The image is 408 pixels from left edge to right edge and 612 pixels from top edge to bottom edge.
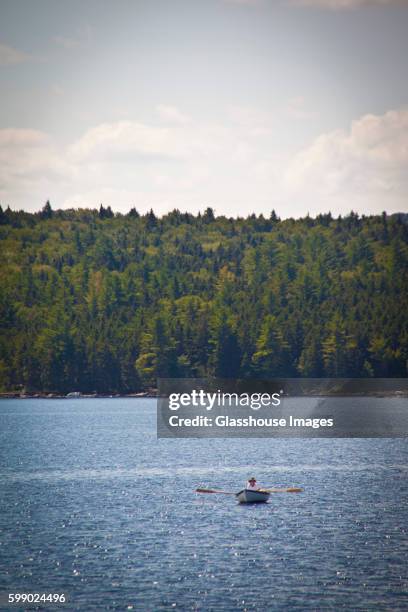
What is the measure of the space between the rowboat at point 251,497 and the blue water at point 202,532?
77 cm

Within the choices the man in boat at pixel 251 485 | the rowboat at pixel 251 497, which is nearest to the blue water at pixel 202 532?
the rowboat at pixel 251 497

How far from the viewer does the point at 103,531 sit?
70.1 metres

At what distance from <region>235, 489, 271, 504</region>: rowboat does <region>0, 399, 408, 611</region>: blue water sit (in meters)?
0.77

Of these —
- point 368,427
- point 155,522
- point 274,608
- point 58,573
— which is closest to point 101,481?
point 155,522

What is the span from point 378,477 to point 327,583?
44.4 meters

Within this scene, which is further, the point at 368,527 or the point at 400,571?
the point at 368,527

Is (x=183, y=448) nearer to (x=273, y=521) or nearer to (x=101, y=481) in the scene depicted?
(x=101, y=481)

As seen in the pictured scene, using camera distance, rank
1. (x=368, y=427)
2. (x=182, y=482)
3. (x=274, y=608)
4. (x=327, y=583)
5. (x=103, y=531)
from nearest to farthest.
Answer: (x=274, y=608), (x=327, y=583), (x=103, y=531), (x=182, y=482), (x=368, y=427)

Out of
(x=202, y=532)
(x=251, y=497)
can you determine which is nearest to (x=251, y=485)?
(x=251, y=497)

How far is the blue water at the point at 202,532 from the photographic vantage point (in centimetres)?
5466

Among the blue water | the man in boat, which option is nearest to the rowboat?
the man in boat

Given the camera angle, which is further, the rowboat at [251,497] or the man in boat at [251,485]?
the man in boat at [251,485]

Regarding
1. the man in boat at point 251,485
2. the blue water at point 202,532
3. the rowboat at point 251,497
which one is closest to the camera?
the blue water at point 202,532

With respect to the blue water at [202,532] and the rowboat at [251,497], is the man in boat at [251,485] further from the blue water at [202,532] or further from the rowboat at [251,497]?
the blue water at [202,532]
